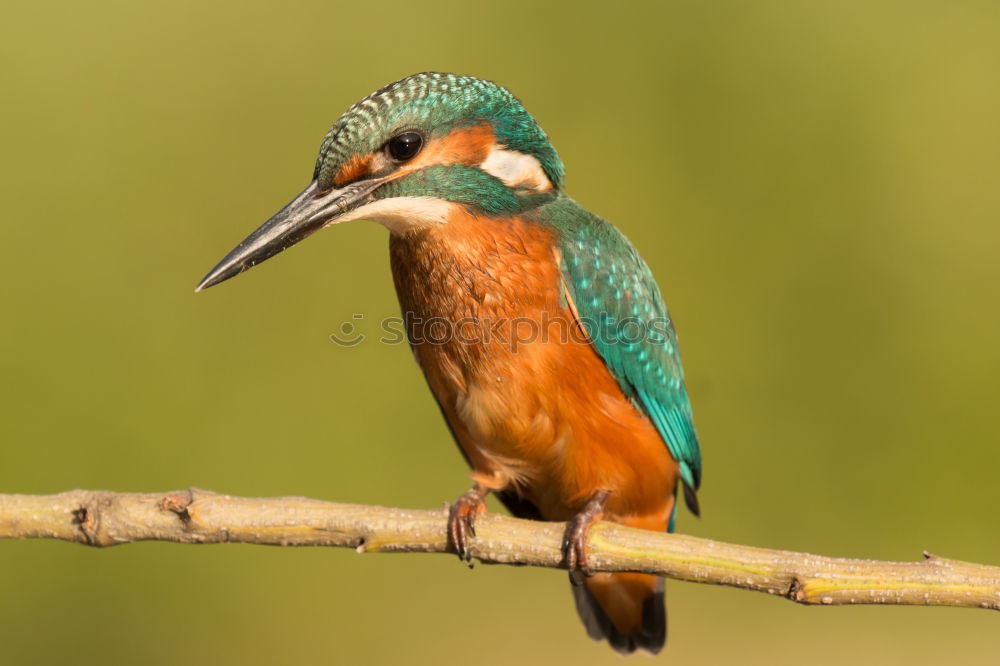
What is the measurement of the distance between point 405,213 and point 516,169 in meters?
0.33

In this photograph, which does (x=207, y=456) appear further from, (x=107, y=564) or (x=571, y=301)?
(x=571, y=301)

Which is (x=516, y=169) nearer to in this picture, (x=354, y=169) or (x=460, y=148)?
(x=460, y=148)

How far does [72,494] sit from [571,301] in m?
1.24

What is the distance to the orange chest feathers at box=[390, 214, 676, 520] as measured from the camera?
258cm

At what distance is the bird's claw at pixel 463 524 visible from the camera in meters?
2.25

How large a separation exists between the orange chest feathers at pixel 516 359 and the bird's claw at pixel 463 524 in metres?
0.20

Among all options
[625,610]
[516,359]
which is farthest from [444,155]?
[625,610]

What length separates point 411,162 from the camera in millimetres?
2400

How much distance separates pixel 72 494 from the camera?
210 cm

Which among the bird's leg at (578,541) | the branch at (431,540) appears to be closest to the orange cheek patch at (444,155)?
the branch at (431,540)

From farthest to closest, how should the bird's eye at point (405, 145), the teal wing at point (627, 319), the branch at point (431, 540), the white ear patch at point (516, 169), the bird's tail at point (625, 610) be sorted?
the bird's tail at point (625, 610), the teal wing at point (627, 319), the white ear patch at point (516, 169), the bird's eye at point (405, 145), the branch at point (431, 540)

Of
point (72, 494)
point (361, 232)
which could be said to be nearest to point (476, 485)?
point (72, 494)

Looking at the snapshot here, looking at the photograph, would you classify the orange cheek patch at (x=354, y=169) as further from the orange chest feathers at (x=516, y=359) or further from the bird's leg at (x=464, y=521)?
the bird's leg at (x=464, y=521)

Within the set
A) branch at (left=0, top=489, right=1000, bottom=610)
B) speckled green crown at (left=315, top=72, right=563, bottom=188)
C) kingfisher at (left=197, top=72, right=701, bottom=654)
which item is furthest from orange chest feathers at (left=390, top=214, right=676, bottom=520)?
branch at (left=0, top=489, right=1000, bottom=610)
